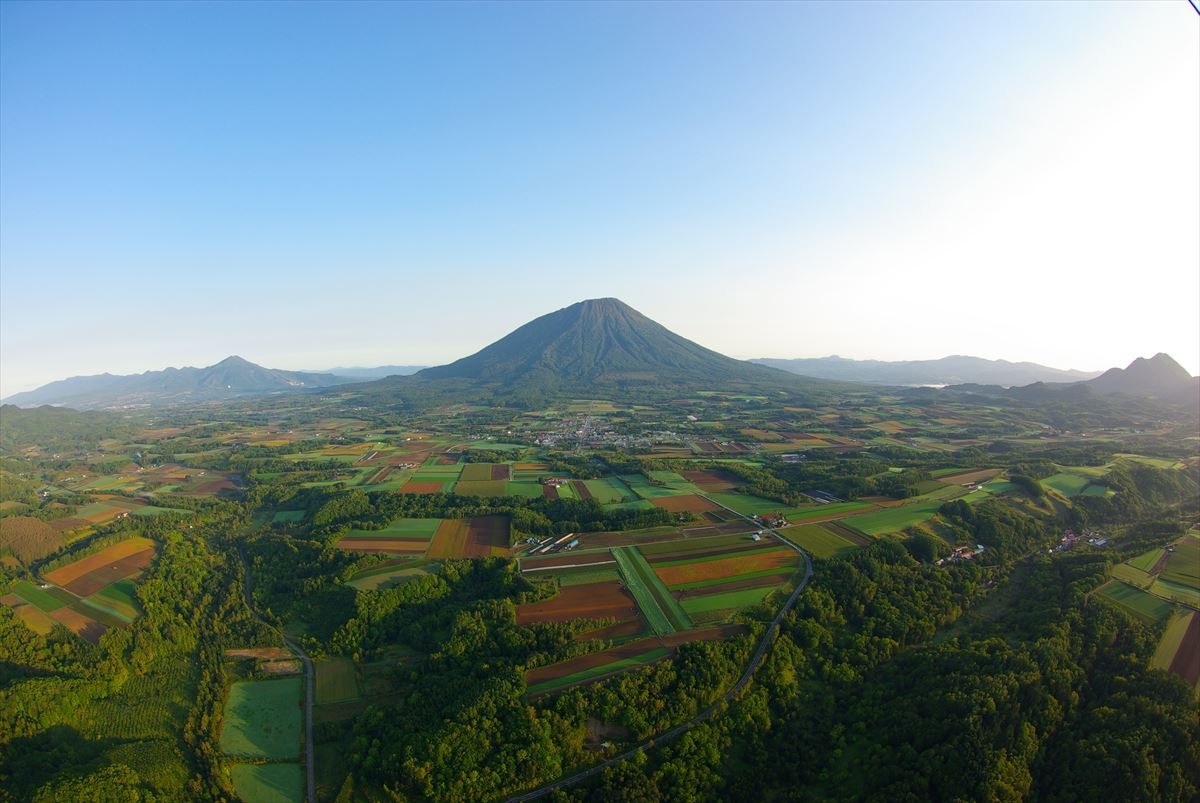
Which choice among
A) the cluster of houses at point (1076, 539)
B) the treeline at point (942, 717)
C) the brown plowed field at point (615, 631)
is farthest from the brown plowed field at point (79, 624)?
the cluster of houses at point (1076, 539)

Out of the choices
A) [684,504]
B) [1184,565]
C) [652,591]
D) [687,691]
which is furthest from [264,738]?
[1184,565]

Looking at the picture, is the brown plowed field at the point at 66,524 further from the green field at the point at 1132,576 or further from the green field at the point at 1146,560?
the green field at the point at 1146,560

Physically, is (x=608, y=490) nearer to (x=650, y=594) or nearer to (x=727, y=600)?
(x=650, y=594)

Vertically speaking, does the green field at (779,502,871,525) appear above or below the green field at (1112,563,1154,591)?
above

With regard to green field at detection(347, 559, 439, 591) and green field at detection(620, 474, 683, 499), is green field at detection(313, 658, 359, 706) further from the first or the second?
green field at detection(620, 474, 683, 499)

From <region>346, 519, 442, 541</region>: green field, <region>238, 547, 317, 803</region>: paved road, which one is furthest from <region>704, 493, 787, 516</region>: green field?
<region>238, 547, 317, 803</region>: paved road

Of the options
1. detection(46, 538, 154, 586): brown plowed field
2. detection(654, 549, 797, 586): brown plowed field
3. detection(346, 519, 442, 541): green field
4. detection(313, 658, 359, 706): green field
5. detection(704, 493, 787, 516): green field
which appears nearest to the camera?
detection(313, 658, 359, 706): green field

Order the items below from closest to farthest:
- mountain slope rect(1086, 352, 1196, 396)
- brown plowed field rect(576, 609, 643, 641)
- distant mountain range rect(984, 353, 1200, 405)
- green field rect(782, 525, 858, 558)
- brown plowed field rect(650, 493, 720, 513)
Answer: brown plowed field rect(576, 609, 643, 641) → green field rect(782, 525, 858, 558) → brown plowed field rect(650, 493, 720, 513) → distant mountain range rect(984, 353, 1200, 405) → mountain slope rect(1086, 352, 1196, 396)
